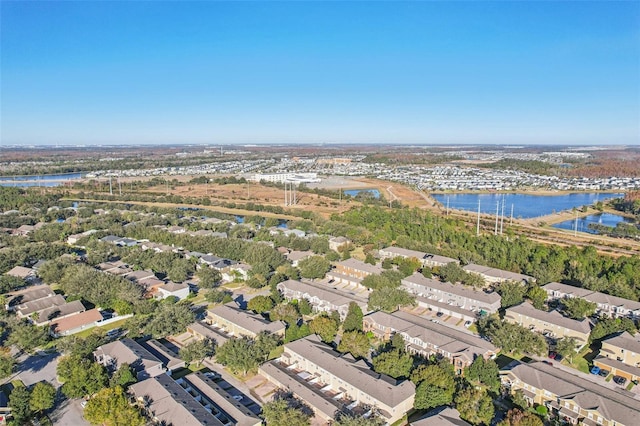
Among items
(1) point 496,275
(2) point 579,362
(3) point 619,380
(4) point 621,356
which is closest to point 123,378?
(2) point 579,362

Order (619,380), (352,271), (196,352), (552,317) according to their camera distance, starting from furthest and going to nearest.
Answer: (352,271), (552,317), (196,352), (619,380)

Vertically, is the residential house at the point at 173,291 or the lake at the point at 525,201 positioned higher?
the lake at the point at 525,201

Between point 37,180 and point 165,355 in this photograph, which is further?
point 37,180

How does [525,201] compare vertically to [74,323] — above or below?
above

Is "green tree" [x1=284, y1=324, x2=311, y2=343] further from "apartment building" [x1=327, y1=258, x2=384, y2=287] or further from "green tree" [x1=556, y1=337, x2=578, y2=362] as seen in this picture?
"green tree" [x1=556, y1=337, x2=578, y2=362]

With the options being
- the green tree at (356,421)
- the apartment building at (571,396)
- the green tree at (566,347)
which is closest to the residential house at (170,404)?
the green tree at (356,421)

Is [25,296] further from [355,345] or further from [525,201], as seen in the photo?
[525,201]

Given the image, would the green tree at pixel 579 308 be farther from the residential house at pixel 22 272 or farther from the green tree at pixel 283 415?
the residential house at pixel 22 272

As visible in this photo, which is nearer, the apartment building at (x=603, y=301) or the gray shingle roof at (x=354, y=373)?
the gray shingle roof at (x=354, y=373)
